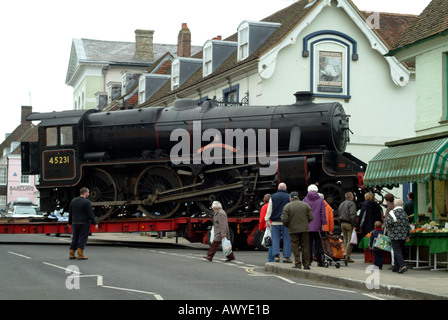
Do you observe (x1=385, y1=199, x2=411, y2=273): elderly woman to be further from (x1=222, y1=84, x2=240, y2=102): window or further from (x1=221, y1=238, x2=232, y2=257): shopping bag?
(x1=222, y1=84, x2=240, y2=102): window

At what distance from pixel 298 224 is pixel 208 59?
72.3 ft

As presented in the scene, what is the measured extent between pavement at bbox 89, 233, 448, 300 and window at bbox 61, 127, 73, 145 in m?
11.4

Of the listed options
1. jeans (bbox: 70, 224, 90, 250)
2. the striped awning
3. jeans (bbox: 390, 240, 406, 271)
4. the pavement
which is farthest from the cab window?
jeans (bbox: 390, 240, 406, 271)

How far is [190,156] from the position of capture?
23797mm

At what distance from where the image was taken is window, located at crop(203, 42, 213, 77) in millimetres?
36625

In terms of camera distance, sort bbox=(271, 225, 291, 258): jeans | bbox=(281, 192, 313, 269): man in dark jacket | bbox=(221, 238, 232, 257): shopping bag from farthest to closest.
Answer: bbox=(221, 238, 232, 257): shopping bag → bbox=(271, 225, 291, 258): jeans → bbox=(281, 192, 313, 269): man in dark jacket

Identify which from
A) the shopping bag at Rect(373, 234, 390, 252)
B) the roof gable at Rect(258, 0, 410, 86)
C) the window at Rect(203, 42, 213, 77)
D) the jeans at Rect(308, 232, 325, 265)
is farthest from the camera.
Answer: the window at Rect(203, 42, 213, 77)

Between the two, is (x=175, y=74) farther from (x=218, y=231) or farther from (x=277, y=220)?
(x=277, y=220)

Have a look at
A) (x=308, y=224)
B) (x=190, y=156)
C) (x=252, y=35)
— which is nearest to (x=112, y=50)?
(x=252, y=35)

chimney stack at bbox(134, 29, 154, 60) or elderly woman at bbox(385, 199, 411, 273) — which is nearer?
elderly woman at bbox(385, 199, 411, 273)

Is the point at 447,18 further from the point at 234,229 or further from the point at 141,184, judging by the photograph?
the point at 141,184

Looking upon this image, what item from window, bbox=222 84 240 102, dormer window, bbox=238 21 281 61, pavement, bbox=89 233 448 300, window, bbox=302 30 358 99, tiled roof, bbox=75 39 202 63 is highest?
tiled roof, bbox=75 39 202 63

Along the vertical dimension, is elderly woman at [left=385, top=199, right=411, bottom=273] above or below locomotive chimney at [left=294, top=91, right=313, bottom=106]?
below

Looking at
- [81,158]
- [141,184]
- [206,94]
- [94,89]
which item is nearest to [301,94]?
[141,184]
